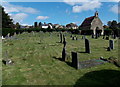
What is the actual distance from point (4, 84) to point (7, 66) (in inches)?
127

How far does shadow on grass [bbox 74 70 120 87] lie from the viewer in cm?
697

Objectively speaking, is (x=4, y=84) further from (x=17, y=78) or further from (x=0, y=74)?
(x=0, y=74)

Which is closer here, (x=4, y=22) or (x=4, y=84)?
(x=4, y=84)

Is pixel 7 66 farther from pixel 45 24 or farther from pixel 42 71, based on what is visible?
pixel 45 24

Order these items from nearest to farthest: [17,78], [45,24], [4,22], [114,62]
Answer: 1. [17,78]
2. [114,62]
3. [4,22]
4. [45,24]

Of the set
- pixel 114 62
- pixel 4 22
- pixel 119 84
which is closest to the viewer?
pixel 119 84

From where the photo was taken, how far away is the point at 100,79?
7.58 meters

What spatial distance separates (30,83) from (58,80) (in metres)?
1.51

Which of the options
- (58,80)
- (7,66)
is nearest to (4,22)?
(7,66)

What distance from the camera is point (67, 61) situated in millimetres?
11289

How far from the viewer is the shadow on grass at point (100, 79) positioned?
6.97m

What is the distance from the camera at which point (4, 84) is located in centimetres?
720

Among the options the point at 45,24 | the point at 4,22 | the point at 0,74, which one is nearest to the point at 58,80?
the point at 0,74

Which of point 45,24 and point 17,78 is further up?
point 45,24
